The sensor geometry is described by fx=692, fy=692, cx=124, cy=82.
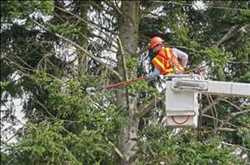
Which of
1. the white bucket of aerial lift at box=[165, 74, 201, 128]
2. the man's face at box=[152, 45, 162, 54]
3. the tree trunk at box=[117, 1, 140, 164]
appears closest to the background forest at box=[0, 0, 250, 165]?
the tree trunk at box=[117, 1, 140, 164]

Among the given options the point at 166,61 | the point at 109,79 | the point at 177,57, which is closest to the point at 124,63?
the point at 109,79

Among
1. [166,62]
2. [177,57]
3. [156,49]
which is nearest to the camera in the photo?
→ [166,62]

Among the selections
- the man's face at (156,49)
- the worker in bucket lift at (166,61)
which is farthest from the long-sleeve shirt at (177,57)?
the man's face at (156,49)

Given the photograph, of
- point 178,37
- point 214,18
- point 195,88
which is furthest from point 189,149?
point 195,88

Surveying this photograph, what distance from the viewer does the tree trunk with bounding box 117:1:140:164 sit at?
12141 millimetres

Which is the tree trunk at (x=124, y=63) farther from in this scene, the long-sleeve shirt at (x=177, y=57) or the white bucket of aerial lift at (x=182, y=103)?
the white bucket of aerial lift at (x=182, y=103)

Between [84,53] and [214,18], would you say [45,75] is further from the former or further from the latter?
[214,18]

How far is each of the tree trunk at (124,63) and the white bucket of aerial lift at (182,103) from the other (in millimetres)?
5127

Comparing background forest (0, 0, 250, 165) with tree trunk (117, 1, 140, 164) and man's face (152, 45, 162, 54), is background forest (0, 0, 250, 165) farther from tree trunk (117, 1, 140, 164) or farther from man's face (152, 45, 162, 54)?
man's face (152, 45, 162, 54)

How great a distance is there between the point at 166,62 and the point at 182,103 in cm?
275

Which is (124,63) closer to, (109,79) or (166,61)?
(109,79)

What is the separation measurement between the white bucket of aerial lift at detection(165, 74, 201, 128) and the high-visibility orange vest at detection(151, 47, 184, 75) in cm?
248

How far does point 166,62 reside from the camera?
367 inches

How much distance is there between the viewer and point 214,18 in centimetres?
1341
